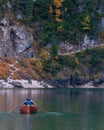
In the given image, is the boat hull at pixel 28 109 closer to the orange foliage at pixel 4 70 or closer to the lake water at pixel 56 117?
the lake water at pixel 56 117

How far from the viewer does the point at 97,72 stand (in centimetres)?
19712

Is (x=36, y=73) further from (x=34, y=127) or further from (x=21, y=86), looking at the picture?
(x=34, y=127)

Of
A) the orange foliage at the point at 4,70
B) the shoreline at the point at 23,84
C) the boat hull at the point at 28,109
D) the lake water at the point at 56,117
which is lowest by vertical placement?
the lake water at the point at 56,117

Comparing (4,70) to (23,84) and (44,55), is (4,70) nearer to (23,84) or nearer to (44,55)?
Result: (23,84)

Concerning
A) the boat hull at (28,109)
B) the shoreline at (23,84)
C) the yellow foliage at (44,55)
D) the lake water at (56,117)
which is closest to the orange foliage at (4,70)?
the shoreline at (23,84)

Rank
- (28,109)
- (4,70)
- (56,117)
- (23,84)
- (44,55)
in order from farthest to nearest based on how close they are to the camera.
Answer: (44,55) → (4,70) → (23,84) → (28,109) → (56,117)

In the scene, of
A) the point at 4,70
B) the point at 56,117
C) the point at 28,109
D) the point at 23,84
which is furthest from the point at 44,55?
the point at 56,117

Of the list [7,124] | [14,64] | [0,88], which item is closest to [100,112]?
[7,124]

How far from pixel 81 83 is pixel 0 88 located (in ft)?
115

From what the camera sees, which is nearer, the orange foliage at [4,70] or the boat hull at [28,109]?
the boat hull at [28,109]

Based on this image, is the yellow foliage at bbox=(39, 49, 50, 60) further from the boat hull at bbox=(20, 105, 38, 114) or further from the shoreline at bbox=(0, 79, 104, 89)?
the boat hull at bbox=(20, 105, 38, 114)

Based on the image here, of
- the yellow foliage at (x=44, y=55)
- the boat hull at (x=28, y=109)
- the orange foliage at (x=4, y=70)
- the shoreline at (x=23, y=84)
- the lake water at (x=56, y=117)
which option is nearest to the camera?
the lake water at (x=56, y=117)

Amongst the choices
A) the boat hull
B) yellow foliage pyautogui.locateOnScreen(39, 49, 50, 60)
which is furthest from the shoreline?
the boat hull

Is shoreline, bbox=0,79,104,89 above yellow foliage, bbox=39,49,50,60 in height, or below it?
below
